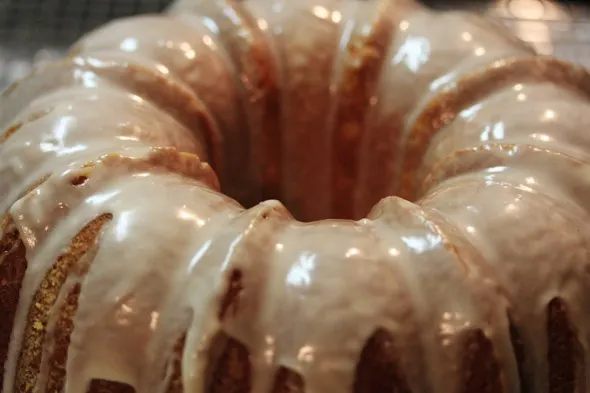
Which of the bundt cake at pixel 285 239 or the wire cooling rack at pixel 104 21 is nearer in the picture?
the bundt cake at pixel 285 239

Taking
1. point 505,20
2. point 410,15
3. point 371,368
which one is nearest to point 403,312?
point 371,368

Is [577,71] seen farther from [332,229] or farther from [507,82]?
[332,229]

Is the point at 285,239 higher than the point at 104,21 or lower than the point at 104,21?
higher

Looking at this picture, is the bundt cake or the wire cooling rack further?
the wire cooling rack

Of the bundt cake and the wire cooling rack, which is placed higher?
the bundt cake
